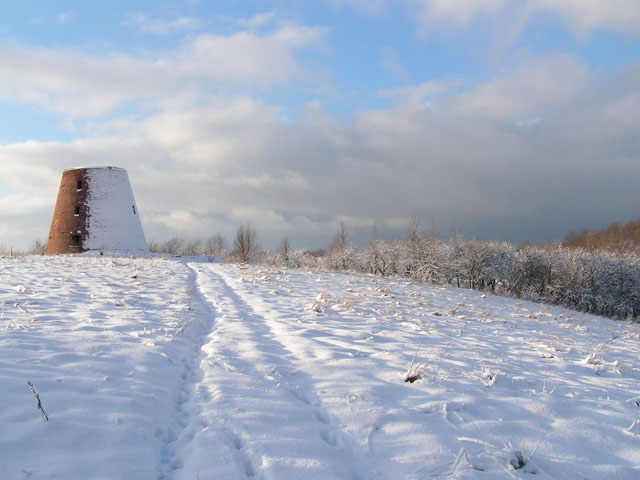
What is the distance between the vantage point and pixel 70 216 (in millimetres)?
28125

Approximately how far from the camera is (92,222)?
27.9 meters

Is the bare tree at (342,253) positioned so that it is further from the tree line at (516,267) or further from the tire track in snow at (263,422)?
the tire track in snow at (263,422)

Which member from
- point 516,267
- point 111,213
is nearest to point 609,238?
point 516,267

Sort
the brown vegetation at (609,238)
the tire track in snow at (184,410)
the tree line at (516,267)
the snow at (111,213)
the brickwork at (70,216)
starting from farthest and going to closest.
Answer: the brown vegetation at (609,238), the tree line at (516,267), the snow at (111,213), the brickwork at (70,216), the tire track in snow at (184,410)

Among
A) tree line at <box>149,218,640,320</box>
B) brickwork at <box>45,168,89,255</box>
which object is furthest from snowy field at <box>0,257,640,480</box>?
tree line at <box>149,218,640,320</box>

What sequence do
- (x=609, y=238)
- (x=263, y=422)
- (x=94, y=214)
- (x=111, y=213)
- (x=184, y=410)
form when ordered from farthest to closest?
(x=609, y=238)
(x=111, y=213)
(x=94, y=214)
(x=184, y=410)
(x=263, y=422)

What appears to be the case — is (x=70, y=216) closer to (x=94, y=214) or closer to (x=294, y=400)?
(x=94, y=214)

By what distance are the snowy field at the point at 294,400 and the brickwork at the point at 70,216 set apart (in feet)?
76.5

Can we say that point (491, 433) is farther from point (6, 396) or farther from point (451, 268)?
point (451, 268)

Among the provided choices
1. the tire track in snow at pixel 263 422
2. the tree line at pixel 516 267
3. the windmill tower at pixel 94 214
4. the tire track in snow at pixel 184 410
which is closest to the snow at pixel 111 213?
the windmill tower at pixel 94 214

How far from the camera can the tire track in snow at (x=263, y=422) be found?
9.05ft

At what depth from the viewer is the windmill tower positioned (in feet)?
90.8

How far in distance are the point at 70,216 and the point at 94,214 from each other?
1873 mm

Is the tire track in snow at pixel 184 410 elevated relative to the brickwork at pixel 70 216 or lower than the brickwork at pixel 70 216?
lower
